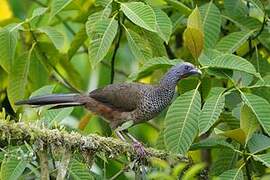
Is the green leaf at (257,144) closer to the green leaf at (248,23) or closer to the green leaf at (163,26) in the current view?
the green leaf at (163,26)

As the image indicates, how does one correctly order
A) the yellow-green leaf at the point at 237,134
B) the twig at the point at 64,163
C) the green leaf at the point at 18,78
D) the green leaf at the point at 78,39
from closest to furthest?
the twig at the point at 64,163 → the yellow-green leaf at the point at 237,134 → the green leaf at the point at 18,78 → the green leaf at the point at 78,39

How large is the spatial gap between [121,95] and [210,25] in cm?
60

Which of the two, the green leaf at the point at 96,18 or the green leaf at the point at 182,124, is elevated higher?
the green leaf at the point at 96,18

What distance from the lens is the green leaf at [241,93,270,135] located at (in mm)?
3790

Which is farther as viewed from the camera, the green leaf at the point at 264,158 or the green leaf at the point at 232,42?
the green leaf at the point at 232,42

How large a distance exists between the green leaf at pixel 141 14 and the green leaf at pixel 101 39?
0.38 feet

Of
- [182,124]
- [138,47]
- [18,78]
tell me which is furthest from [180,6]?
[18,78]

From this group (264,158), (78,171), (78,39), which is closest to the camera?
(78,171)

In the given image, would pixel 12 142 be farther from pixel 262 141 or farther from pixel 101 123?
pixel 101 123

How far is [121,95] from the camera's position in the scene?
443 centimetres

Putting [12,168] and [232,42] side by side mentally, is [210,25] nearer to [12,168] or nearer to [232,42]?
[232,42]

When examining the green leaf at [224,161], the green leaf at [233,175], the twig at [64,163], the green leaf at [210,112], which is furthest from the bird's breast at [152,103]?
the twig at [64,163]

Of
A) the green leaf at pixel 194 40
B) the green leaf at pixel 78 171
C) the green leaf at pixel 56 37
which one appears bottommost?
the green leaf at pixel 78 171

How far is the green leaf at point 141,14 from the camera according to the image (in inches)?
154
